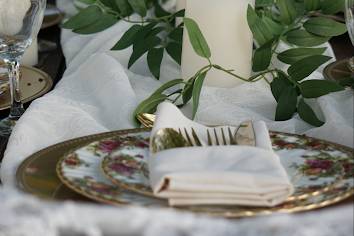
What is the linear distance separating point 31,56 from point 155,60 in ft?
0.81

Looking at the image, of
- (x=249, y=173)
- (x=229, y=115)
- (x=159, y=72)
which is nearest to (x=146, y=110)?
(x=229, y=115)

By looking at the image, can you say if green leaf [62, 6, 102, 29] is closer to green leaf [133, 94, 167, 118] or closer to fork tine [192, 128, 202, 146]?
green leaf [133, 94, 167, 118]

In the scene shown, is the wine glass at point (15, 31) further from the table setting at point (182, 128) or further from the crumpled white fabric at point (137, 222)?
the crumpled white fabric at point (137, 222)

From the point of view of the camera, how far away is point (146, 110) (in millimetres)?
878

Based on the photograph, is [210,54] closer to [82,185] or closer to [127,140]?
[127,140]

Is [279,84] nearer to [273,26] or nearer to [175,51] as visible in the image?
[273,26]

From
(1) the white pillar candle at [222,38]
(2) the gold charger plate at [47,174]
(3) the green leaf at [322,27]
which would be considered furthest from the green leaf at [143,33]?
(2) the gold charger plate at [47,174]

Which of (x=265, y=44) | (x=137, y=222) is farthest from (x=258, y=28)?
(x=137, y=222)

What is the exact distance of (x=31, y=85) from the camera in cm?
108

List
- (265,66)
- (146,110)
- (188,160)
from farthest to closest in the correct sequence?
(265,66)
(146,110)
(188,160)

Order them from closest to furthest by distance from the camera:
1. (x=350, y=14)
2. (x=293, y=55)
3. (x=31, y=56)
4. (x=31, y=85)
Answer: (x=350, y=14) < (x=293, y=55) < (x=31, y=85) < (x=31, y=56)

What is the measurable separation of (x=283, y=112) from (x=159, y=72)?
Answer: 23 cm

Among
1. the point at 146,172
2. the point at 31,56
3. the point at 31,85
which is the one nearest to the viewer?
the point at 146,172

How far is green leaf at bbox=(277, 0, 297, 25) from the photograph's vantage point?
98 cm
